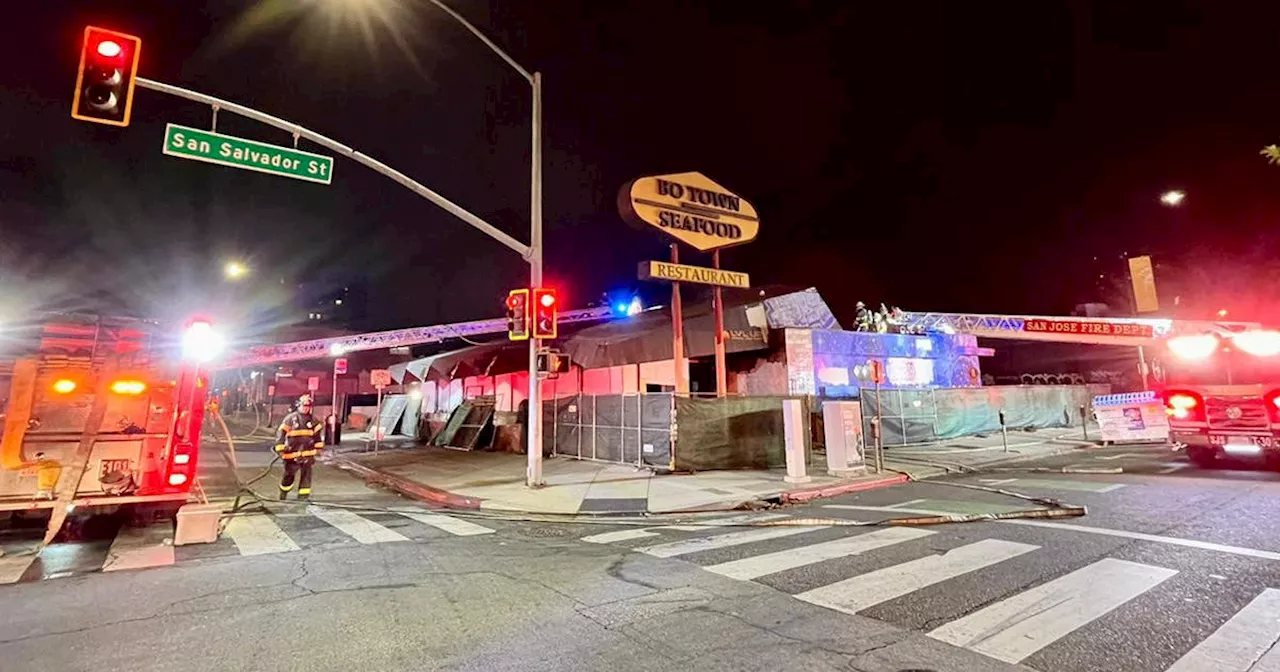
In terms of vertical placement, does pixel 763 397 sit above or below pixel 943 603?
above

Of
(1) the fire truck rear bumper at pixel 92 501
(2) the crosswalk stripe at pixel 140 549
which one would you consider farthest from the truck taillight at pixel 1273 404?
(1) the fire truck rear bumper at pixel 92 501

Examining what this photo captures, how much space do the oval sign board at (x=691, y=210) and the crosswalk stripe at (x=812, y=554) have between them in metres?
11.9

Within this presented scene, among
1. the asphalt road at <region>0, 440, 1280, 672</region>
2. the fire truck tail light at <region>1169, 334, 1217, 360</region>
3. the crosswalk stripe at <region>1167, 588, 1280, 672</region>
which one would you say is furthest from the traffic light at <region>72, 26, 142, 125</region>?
the fire truck tail light at <region>1169, 334, 1217, 360</region>

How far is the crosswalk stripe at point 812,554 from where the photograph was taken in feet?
20.3

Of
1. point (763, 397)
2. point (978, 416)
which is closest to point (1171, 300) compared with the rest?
point (978, 416)

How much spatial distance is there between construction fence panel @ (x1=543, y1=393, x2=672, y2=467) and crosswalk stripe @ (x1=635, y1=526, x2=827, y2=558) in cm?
710

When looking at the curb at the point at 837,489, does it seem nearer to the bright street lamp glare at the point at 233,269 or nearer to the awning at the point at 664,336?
the awning at the point at 664,336

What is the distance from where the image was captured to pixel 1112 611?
4785 mm

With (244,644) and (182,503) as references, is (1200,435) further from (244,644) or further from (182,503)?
(182,503)

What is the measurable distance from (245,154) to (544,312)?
5781mm

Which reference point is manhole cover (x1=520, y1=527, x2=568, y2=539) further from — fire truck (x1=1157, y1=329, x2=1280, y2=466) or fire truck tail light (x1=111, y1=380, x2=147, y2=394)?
fire truck (x1=1157, y1=329, x2=1280, y2=466)

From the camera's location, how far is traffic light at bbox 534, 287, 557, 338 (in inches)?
499

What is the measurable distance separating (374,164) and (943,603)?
10.4 m

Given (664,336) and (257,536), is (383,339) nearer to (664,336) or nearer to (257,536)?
(664,336)
